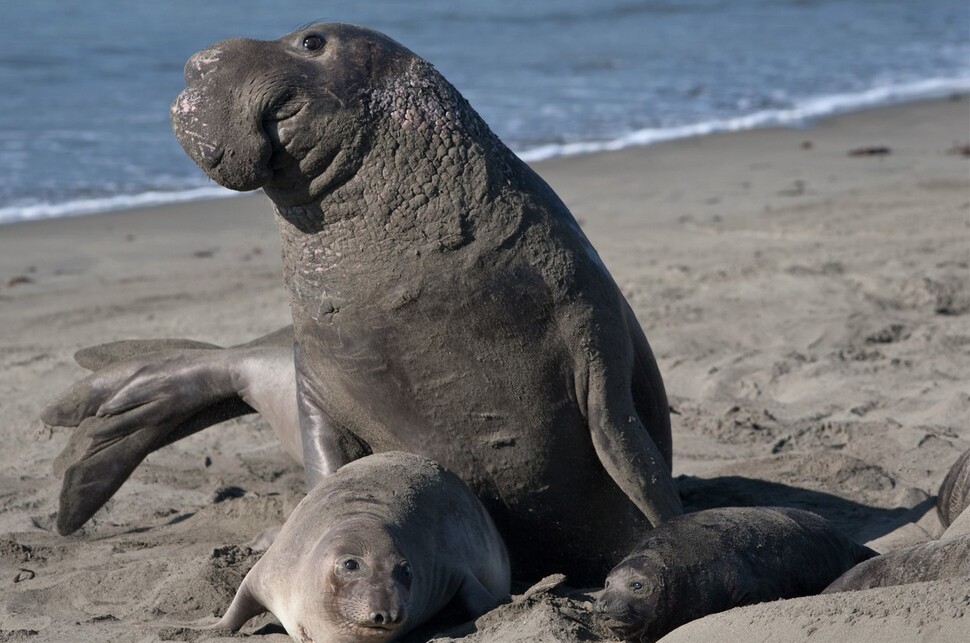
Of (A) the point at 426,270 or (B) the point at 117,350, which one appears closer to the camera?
(A) the point at 426,270

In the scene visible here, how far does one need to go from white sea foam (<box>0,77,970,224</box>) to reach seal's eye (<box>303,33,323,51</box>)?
8.03 meters

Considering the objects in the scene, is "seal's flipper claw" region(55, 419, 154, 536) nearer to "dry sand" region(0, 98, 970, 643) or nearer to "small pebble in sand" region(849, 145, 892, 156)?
"dry sand" region(0, 98, 970, 643)

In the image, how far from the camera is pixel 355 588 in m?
3.57

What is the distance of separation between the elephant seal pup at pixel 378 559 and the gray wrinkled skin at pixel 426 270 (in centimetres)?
23

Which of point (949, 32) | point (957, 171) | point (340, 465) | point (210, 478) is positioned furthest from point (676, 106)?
point (340, 465)

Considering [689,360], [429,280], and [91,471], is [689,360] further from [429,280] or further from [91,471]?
[429,280]

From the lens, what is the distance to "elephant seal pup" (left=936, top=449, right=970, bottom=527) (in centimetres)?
452

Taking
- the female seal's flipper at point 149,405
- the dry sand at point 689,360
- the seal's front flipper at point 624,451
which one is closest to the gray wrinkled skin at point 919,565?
the dry sand at point 689,360

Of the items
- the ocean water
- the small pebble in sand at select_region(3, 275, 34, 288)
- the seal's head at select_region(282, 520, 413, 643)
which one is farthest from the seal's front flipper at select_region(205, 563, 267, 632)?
the ocean water

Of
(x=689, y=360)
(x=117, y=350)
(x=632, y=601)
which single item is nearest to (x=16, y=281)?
(x=117, y=350)

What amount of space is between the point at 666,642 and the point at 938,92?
15.8 metres

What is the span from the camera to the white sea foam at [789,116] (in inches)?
567

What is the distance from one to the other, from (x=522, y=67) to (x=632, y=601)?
17028 mm

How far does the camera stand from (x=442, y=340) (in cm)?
412
